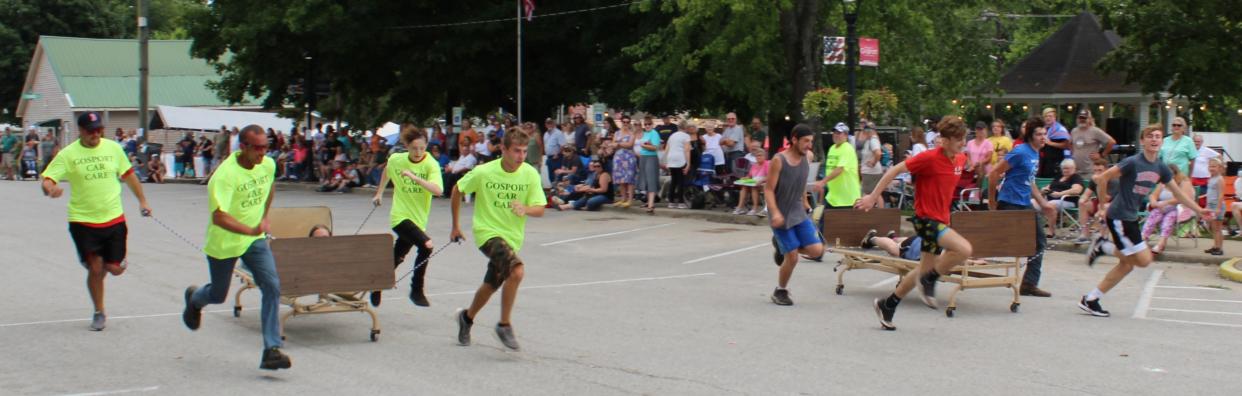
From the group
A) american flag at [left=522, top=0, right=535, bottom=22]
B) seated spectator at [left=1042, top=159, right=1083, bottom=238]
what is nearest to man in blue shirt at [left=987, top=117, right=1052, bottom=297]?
seated spectator at [left=1042, top=159, right=1083, bottom=238]

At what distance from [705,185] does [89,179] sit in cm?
1264

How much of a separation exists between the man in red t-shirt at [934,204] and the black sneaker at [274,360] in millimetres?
4493

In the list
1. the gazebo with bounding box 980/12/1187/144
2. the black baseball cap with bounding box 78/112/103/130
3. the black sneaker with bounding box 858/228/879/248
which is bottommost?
the black sneaker with bounding box 858/228/879/248

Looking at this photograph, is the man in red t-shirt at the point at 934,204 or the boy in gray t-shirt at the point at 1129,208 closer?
the man in red t-shirt at the point at 934,204

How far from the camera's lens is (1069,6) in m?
47.8

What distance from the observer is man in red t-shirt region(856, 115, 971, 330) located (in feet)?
31.9

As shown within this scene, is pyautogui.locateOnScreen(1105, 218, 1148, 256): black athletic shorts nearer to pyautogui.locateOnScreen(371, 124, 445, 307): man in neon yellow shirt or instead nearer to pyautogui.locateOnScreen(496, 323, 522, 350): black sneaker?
pyautogui.locateOnScreen(496, 323, 522, 350): black sneaker

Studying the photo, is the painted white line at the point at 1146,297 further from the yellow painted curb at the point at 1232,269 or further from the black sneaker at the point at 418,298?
the black sneaker at the point at 418,298

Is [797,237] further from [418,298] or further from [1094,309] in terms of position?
[418,298]

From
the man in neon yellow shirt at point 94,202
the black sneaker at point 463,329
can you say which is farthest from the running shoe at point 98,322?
the black sneaker at point 463,329

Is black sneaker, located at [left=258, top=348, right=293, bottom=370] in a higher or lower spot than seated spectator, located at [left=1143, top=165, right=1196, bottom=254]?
lower

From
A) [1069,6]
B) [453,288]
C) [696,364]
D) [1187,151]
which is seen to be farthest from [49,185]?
[1069,6]

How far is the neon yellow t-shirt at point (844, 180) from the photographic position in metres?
14.3

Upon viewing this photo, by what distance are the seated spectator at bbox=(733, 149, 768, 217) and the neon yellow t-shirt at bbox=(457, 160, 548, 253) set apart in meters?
10.9
